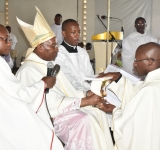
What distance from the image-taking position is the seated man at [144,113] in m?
2.40

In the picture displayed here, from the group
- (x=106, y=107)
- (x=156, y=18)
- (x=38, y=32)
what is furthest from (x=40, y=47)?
(x=156, y=18)

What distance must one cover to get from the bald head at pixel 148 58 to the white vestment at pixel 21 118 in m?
0.82

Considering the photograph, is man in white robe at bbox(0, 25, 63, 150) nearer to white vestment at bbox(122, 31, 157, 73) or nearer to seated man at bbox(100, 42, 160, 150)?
seated man at bbox(100, 42, 160, 150)

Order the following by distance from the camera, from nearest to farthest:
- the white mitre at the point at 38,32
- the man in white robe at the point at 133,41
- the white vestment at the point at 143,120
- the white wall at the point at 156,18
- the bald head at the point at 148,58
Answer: the white vestment at the point at 143,120, the bald head at the point at 148,58, the white mitre at the point at 38,32, the man in white robe at the point at 133,41, the white wall at the point at 156,18

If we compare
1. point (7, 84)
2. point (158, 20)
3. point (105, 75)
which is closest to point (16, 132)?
point (7, 84)

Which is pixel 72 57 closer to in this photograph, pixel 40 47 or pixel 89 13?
pixel 40 47

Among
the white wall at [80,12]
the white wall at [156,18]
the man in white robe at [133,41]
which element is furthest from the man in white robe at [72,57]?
the white wall at [156,18]

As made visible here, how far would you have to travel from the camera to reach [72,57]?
13.6 feet

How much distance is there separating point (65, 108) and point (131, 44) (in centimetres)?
404

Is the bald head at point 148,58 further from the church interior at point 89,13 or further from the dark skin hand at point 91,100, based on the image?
the church interior at point 89,13

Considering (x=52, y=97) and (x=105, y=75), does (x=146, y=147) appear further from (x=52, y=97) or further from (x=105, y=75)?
(x=52, y=97)

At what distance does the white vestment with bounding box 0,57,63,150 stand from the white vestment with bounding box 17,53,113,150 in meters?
0.38

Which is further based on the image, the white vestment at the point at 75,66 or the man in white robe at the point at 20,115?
the white vestment at the point at 75,66

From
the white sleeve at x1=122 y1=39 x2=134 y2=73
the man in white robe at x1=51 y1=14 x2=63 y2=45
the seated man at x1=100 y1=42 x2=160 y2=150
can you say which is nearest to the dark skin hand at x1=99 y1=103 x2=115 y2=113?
the seated man at x1=100 y1=42 x2=160 y2=150
